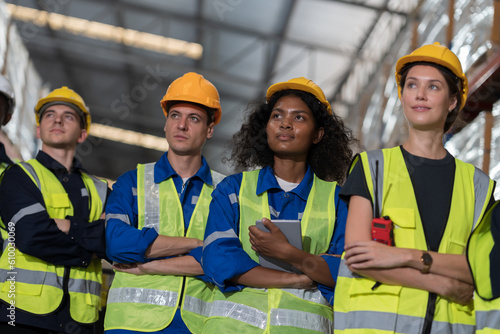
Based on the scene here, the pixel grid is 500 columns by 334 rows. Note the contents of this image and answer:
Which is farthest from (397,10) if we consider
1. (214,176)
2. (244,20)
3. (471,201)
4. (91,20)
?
(471,201)

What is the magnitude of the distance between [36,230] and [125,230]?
0.56m

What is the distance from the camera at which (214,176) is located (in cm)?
393

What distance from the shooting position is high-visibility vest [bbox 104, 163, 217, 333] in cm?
330

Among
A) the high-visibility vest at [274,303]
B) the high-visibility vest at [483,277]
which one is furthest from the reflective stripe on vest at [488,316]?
the high-visibility vest at [274,303]

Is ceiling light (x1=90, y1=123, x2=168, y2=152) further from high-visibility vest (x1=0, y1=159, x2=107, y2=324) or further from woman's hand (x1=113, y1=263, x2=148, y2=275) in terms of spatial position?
woman's hand (x1=113, y1=263, x2=148, y2=275)

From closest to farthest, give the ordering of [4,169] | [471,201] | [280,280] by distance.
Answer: [471,201]
[280,280]
[4,169]

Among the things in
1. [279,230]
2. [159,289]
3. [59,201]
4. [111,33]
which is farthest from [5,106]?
[111,33]

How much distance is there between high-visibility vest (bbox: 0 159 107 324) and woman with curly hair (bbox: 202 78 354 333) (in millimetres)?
1009

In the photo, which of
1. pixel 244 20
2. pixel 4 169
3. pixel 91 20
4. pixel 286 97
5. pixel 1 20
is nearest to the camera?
pixel 286 97

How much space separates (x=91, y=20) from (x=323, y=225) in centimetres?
1147

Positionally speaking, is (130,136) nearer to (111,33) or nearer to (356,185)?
(111,33)

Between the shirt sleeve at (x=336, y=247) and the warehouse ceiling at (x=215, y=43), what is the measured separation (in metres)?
8.18

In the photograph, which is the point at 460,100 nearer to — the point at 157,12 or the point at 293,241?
the point at 293,241

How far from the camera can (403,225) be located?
2680 mm
